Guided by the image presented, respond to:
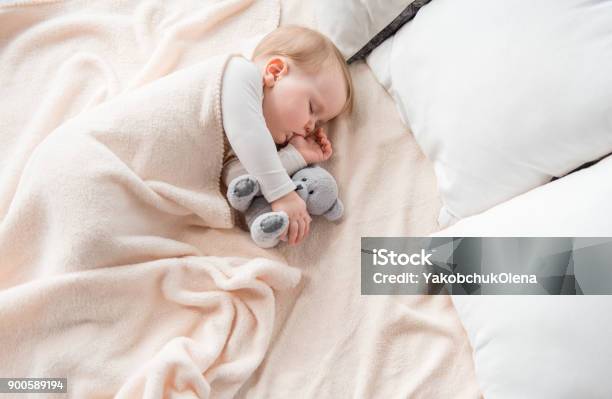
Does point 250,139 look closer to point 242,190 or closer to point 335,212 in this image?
point 242,190

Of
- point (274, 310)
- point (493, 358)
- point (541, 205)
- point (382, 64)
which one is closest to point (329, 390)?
point (274, 310)

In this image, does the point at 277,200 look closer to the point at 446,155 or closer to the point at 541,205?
the point at 446,155

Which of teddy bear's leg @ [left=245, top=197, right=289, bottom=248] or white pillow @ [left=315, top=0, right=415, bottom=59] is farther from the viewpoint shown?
white pillow @ [left=315, top=0, right=415, bottom=59]

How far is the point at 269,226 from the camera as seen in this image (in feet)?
3.57

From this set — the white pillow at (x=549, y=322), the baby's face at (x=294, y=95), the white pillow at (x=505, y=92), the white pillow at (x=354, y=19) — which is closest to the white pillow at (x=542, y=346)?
the white pillow at (x=549, y=322)

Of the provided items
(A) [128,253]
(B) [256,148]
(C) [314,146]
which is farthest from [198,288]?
(C) [314,146]

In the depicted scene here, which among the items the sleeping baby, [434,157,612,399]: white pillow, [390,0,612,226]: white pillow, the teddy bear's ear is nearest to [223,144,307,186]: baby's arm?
the sleeping baby

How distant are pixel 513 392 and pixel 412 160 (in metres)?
0.50

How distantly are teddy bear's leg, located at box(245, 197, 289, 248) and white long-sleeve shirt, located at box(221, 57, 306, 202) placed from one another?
34mm

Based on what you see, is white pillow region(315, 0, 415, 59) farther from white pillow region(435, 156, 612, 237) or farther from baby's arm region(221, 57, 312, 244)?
white pillow region(435, 156, 612, 237)

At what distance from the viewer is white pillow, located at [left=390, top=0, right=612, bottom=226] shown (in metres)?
0.97

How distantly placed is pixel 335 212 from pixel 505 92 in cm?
37

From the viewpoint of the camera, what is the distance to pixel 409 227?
118 centimetres

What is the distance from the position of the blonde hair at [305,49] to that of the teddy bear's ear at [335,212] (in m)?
0.22
